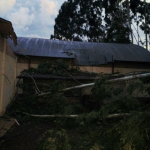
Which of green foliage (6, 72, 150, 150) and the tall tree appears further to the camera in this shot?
the tall tree

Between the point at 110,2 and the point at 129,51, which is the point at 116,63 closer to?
the point at 129,51

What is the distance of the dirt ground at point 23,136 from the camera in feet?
11.9

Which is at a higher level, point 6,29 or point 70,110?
point 6,29

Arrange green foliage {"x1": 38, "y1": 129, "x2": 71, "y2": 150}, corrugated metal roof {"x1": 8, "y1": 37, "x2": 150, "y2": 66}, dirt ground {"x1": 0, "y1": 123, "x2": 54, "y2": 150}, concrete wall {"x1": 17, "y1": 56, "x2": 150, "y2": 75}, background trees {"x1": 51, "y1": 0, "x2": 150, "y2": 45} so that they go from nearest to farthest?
green foliage {"x1": 38, "y1": 129, "x2": 71, "y2": 150} → dirt ground {"x1": 0, "y1": 123, "x2": 54, "y2": 150} → concrete wall {"x1": 17, "y1": 56, "x2": 150, "y2": 75} → corrugated metal roof {"x1": 8, "y1": 37, "x2": 150, "y2": 66} → background trees {"x1": 51, "y1": 0, "x2": 150, "y2": 45}

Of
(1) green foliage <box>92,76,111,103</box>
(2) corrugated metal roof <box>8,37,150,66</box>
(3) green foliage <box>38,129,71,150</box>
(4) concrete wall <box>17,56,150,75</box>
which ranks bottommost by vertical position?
(3) green foliage <box>38,129,71,150</box>

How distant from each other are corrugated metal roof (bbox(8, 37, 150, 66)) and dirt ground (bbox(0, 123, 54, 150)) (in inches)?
232

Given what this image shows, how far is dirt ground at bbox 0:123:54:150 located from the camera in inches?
142

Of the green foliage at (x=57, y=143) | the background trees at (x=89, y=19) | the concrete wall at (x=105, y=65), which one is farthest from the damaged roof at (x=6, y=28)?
the background trees at (x=89, y=19)

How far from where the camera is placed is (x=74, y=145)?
364cm

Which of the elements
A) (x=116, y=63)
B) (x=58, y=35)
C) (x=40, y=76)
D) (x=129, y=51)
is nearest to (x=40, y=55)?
(x=40, y=76)

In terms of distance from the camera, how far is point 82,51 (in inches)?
459

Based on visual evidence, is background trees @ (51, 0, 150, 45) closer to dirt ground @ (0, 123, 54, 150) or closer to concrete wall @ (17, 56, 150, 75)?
concrete wall @ (17, 56, 150, 75)

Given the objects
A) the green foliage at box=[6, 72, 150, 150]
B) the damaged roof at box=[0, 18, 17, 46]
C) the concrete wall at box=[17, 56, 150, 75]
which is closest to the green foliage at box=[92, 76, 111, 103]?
the green foliage at box=[6, 72, 150, 150]

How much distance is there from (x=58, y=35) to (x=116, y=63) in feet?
65.6
